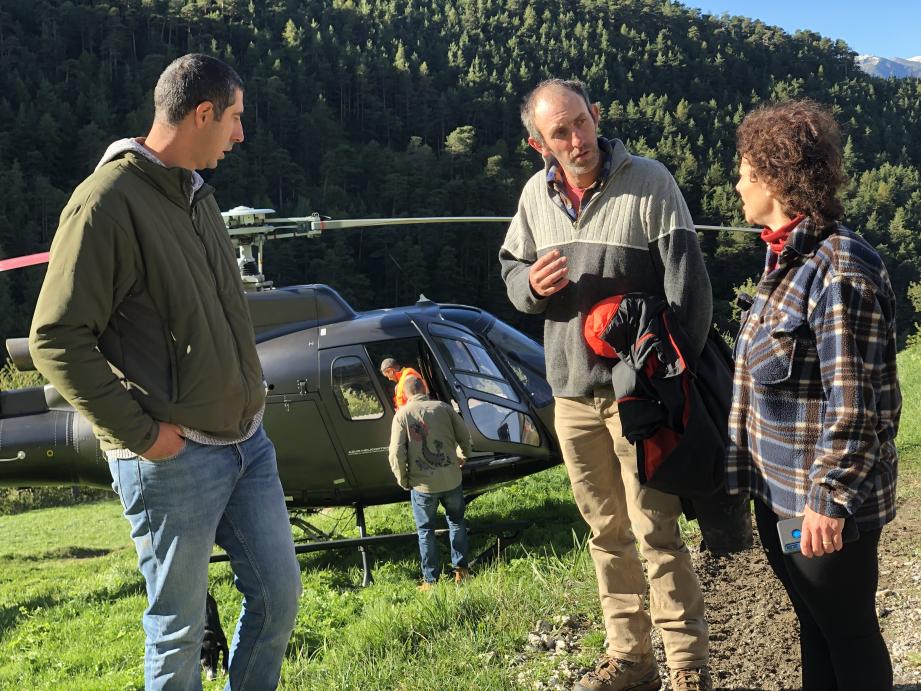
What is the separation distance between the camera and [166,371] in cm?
196

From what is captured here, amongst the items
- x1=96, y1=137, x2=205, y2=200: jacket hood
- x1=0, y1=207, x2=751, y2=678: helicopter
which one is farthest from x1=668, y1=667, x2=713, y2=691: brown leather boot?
x1=0, y1=207, x2=751, y2=678: helicopter

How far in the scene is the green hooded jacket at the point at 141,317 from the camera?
1819mm

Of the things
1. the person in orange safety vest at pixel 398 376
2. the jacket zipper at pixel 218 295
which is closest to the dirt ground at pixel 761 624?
the jacket zipper at pixel 218 295

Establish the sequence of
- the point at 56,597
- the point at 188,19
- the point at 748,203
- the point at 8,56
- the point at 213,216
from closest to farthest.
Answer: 1. the point at 748,203
2. the point at 213,216
3. the point at 56,597
4. the point at 8,56
5. the point at 188,19

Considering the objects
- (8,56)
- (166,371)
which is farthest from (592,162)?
(8,56)

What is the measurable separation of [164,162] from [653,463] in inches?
58.4

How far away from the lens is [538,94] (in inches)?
102

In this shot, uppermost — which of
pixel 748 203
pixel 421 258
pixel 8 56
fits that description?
pixel 8 56

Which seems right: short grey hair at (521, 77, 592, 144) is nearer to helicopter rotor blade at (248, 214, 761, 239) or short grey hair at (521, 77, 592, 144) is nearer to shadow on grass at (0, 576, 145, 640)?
helicopter rotor blade at (248, 214, 761, 239)

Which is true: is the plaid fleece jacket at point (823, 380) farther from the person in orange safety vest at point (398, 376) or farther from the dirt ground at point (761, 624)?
the person in orange safety vest at point (398, 376)

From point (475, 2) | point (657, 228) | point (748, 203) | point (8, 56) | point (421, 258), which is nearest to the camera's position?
point (748, 203)

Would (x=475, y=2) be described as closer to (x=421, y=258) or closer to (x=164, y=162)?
(x=421, y=258)

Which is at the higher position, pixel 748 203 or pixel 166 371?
pixel 748 203

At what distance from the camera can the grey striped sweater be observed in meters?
2.42
